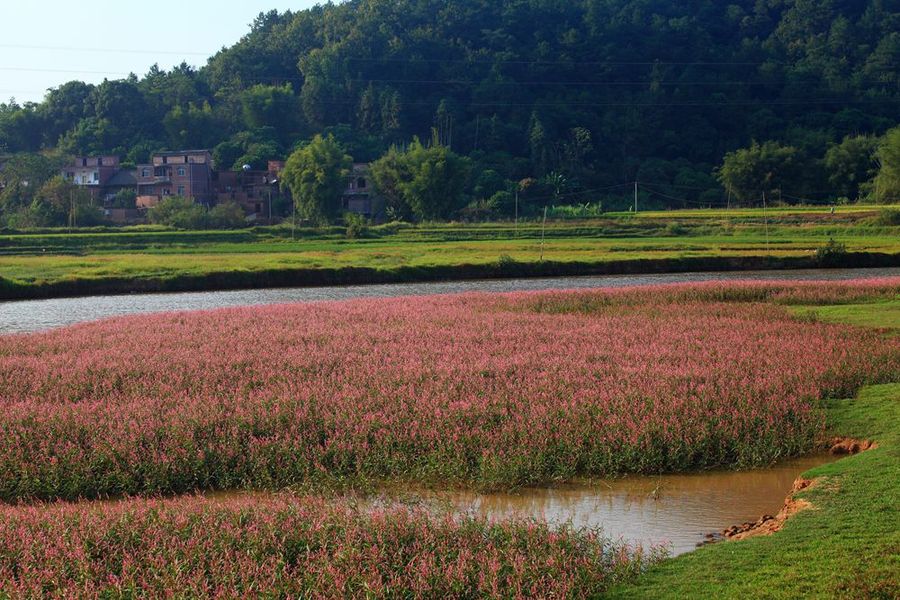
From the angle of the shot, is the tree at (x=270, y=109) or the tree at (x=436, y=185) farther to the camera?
the tree at (x=270, y=109)

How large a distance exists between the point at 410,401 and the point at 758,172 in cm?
8219

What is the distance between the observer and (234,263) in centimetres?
4588

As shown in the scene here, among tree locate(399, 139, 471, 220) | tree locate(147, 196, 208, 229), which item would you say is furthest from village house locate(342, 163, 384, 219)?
tree locate(147, 196, 208, 229)

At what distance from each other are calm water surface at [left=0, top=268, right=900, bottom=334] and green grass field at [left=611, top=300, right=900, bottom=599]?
22459mm

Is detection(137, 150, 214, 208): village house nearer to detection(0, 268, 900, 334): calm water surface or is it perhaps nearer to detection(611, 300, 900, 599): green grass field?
detection(0, 268, 900, 334): calm water surface

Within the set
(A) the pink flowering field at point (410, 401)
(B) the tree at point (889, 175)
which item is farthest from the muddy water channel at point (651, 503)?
(B) the tree at point (889, 175)

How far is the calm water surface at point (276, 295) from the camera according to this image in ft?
101

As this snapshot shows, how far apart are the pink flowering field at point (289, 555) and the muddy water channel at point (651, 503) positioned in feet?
3.23

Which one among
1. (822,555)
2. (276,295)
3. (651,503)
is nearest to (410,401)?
(651,503)

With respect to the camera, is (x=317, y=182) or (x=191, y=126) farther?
(x=191, y=126)

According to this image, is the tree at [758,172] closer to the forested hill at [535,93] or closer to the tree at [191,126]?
the forested hill at [535,93]

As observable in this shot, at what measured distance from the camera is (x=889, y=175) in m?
78.8

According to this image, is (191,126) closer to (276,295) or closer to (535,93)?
(535,93)

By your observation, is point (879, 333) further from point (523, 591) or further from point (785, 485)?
point (523, 591)
